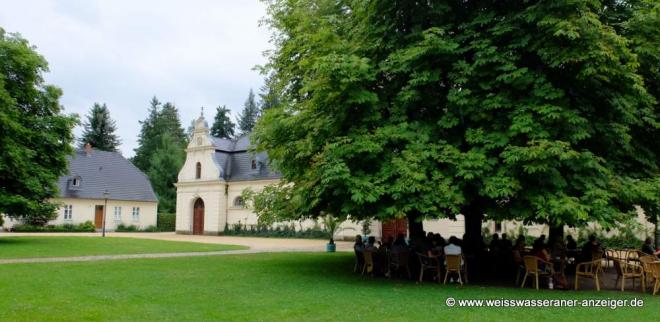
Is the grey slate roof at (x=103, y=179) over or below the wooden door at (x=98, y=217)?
over

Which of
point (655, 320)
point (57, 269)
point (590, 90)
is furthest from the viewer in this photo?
point (57, 269)

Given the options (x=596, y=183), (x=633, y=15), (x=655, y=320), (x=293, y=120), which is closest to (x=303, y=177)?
(x=293, y=120)

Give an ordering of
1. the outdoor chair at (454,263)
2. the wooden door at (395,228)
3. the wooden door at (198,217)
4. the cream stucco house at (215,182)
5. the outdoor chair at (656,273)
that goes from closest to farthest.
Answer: the outdoor chair at (656,273) < the outdoor chair at (454,263) < the wooden door at (395,228) < the cream stucco house at (215,182) < the wooden door at (198,217)

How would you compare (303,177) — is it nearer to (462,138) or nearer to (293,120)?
(293,120)

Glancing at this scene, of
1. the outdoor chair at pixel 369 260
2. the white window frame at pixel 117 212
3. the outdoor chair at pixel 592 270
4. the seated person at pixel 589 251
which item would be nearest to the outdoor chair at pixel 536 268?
the outdoor chair at pixel 592 270

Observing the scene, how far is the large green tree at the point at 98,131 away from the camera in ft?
229

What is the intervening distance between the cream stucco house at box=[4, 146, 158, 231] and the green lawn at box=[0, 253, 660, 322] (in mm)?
31705

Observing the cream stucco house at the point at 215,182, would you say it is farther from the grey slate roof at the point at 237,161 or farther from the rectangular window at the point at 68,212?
the rectangular window at the point at 68,212

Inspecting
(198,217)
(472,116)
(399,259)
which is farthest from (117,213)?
(472,116)

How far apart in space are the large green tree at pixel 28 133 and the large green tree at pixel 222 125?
5398 cm

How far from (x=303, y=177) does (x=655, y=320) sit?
7.89m

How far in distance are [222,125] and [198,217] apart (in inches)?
1579

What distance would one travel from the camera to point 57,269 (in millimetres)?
14930

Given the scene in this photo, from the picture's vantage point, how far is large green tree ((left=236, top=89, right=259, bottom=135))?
84812 millimetres
